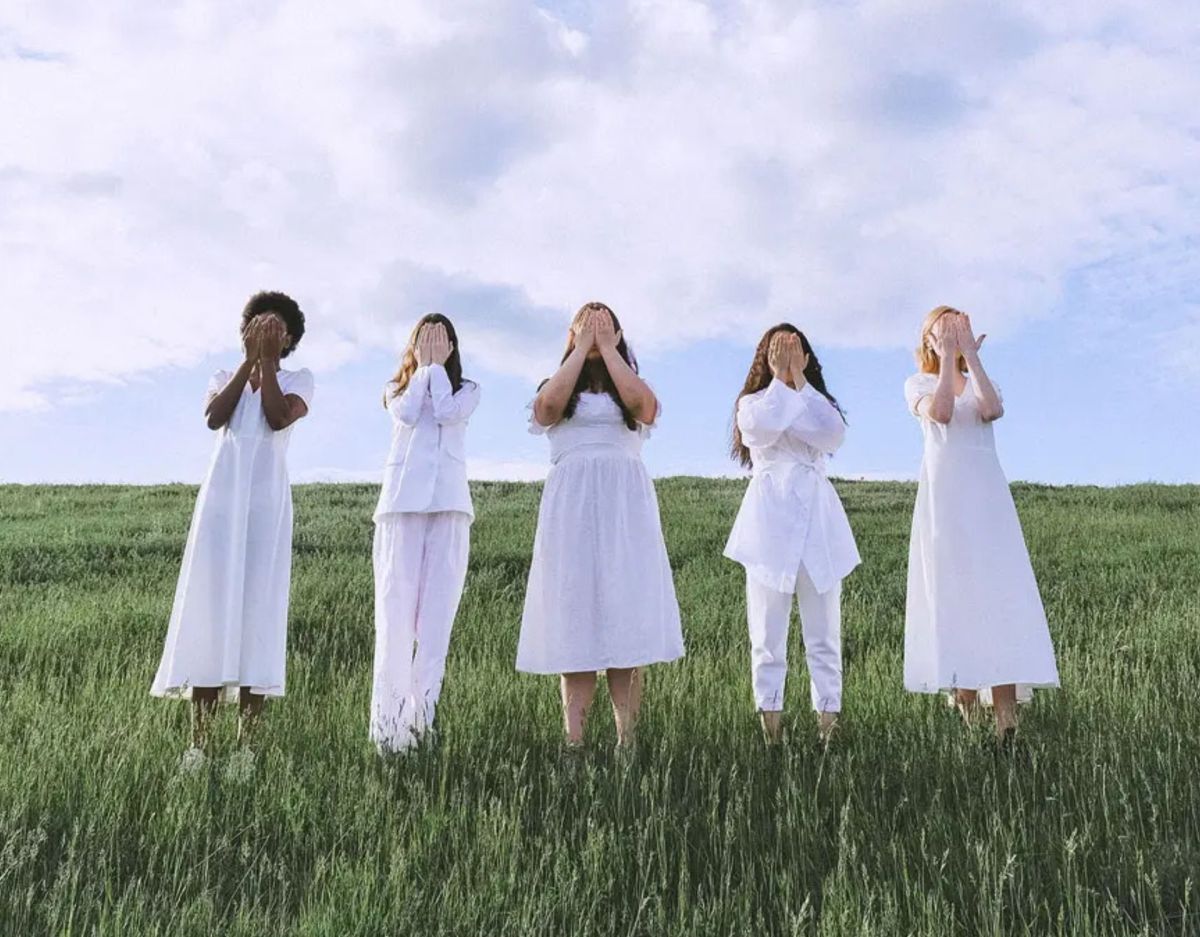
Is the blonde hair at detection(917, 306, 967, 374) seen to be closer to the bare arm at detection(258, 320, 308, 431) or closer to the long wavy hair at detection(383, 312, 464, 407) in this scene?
the long wavy hair at detection(383, 312, 464, 407)

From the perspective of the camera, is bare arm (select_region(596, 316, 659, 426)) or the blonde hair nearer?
bare arm (select_region(596, 316, 659, 426))

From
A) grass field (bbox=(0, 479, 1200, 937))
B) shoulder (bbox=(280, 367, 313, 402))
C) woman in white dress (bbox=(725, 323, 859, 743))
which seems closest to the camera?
grass field (bbox=(0, 479, 1200, 937))

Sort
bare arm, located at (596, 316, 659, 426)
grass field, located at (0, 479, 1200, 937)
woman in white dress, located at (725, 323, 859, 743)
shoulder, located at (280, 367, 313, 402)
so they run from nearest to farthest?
grass field, located at (0, 479, 1200, 937), bare arm, located at (596, 316, 659, 426), woman in white dress, located at (725, 323, 859, 743), shoulder, located at (280, 367, 313, 402)

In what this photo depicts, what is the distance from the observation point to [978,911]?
3.98m

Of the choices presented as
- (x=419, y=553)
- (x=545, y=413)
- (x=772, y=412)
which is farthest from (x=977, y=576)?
(x=419, y=553)

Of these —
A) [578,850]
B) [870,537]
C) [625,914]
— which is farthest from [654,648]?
[870,537]

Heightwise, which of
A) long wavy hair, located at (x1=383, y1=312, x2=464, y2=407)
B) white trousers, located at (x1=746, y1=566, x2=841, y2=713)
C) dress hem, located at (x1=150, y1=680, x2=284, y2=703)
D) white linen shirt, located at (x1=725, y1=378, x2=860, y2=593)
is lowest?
dress hem, located at (x1=150, y1=680, x2=284, y2=703)

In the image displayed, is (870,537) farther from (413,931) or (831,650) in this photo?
(413,931)

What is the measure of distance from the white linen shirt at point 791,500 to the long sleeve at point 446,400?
1703 millimetres

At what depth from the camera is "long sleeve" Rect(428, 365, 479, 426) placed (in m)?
6.34

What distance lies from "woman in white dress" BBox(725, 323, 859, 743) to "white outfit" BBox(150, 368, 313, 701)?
2.81 meters

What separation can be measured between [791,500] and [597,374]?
1.43 meters

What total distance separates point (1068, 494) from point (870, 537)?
30.1 feet

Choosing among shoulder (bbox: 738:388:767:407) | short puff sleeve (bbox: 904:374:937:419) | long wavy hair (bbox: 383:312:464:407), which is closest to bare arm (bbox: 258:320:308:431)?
long wavy hair (bbox: 383:312:464:407)
